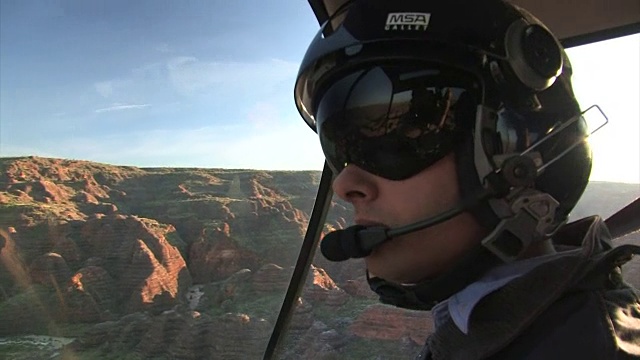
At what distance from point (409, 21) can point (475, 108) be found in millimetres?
208

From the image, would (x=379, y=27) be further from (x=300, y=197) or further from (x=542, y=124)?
(x=300, y=197)

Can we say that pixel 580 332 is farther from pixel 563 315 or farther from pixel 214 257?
pixel 214 257

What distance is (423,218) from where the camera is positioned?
100cm

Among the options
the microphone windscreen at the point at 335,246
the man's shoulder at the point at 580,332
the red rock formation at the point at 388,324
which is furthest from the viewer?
the red rock formation at the point at 388,324

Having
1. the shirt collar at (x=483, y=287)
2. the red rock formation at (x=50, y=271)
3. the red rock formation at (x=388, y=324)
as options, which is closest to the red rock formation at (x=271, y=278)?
the red rock formation at (x=388, y=324)

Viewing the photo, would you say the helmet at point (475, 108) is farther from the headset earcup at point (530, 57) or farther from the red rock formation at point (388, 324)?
the red rock formation at point (388, 324)

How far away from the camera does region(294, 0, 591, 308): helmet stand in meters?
0.98

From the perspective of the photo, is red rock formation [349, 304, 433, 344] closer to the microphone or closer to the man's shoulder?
the microphone

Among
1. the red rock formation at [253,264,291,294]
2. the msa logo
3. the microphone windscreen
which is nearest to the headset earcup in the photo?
the msa logo

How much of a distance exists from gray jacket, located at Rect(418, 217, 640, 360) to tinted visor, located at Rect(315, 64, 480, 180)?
28 cm

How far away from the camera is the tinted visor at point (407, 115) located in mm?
1019

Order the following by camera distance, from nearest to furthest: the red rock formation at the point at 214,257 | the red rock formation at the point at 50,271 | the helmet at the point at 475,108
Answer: the helmet at the point at 475,108, the red rock formation at the point at 50,271, the red rock formation at the point at 214,257

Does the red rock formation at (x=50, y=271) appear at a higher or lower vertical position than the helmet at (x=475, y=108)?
lower

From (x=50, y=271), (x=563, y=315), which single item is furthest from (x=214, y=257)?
(x=563, y=315)
